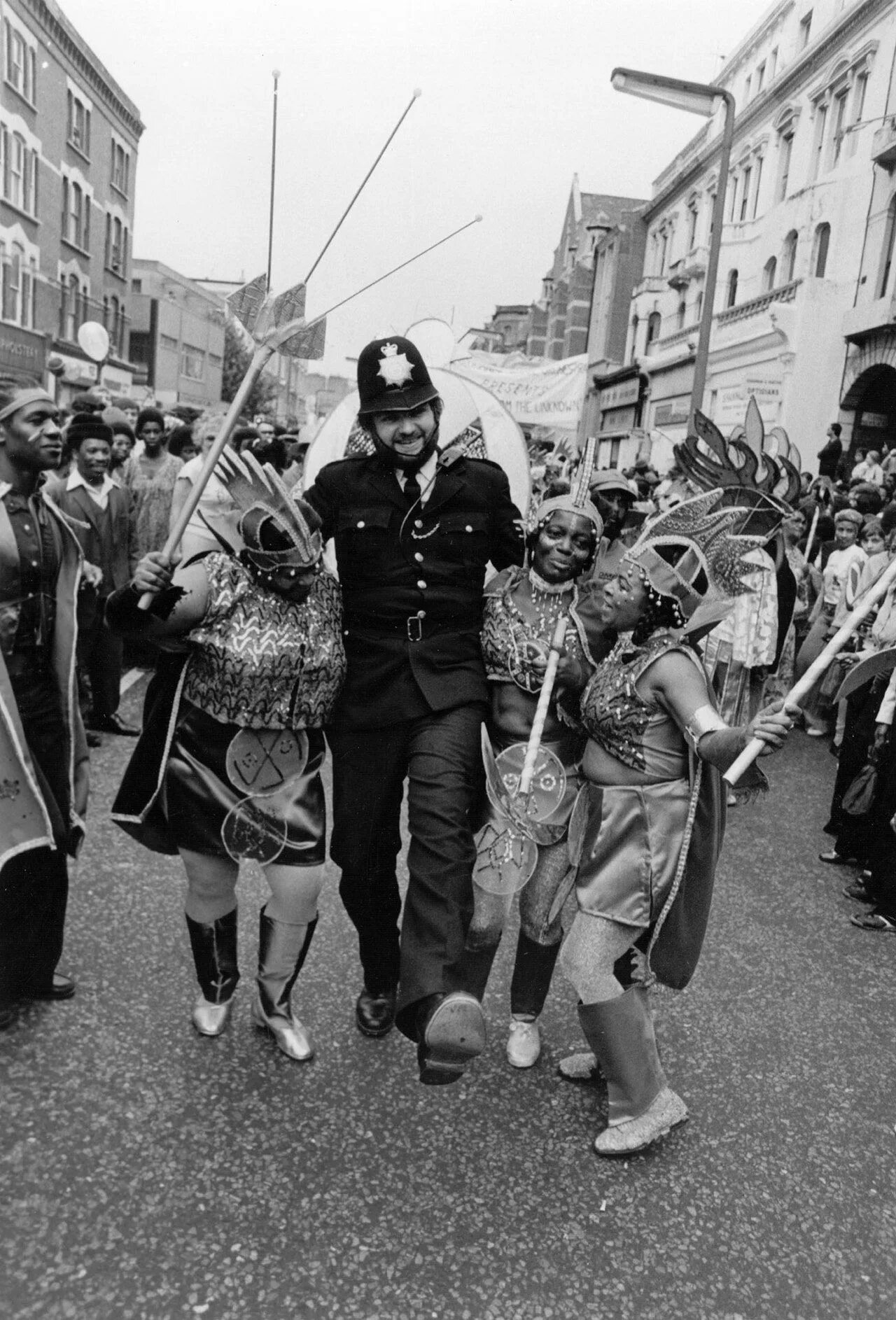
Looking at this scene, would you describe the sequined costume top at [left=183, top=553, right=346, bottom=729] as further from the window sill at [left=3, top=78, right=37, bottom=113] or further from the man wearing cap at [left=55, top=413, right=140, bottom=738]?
the window sill at [left=3, top=78, right=37, bottom=113]

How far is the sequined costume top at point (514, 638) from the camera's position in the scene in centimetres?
298

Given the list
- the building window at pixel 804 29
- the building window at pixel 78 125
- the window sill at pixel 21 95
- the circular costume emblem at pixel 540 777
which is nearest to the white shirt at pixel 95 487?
the circular costume emblem at pixel 540 777

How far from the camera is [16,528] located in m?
3.08

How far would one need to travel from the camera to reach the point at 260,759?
2898mm

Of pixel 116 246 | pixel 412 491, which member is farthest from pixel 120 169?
pixel 412 491

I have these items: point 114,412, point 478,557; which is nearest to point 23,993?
point 478,557

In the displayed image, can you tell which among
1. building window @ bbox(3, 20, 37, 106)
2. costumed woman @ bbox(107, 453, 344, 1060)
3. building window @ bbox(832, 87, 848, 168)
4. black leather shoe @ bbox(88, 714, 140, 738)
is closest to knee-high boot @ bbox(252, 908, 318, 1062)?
costumed woman @ bbox(107, 453, 344, 1060)

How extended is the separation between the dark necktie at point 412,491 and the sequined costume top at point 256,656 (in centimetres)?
39

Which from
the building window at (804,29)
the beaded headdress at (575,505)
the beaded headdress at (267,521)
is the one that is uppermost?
the building window at (804,29)

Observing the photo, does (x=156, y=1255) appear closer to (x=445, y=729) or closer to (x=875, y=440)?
(x=445, y=729)

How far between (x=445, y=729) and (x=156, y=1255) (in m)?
1.40

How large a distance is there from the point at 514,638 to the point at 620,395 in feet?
121

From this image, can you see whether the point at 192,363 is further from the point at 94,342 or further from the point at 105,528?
the point at 105,528

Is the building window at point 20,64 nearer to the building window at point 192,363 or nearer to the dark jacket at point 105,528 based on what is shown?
the dark jacket at point 105,528
